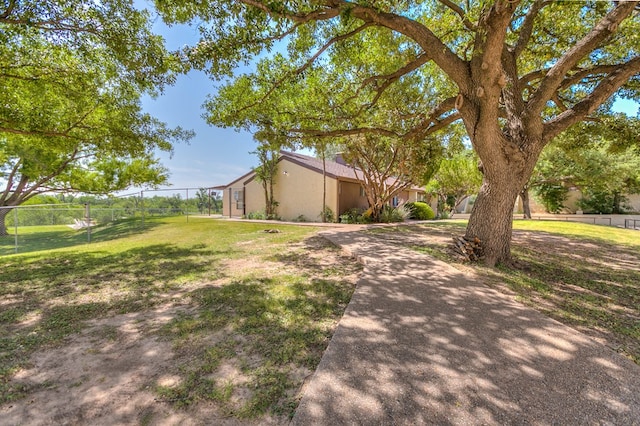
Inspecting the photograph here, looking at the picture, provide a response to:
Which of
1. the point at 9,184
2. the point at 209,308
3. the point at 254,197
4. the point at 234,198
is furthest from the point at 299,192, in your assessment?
the point at 9,184

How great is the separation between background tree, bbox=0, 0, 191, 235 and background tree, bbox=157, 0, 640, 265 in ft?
3.72

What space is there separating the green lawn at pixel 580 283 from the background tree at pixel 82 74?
23.6 feet

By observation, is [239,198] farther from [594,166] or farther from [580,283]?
[594,166]

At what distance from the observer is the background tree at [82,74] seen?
4988mm

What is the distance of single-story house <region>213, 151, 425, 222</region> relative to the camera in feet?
52.8

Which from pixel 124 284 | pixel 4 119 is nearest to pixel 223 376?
pixel 124 284

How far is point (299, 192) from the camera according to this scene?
16922 mm

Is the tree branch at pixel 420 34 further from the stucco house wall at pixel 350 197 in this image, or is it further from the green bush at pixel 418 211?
the green bush at pixel 418 211

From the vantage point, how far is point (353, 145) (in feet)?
42.7

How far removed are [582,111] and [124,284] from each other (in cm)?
896

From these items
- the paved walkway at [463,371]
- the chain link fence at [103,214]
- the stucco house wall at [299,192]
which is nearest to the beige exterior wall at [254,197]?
the stucco house wall at [299,192]

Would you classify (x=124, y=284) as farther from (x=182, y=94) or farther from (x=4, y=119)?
(x=182, y=94)

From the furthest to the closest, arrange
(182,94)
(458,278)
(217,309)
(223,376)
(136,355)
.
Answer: (182,94), (458,278), (217,309), (136,355), (223,376)

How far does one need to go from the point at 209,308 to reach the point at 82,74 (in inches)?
274
